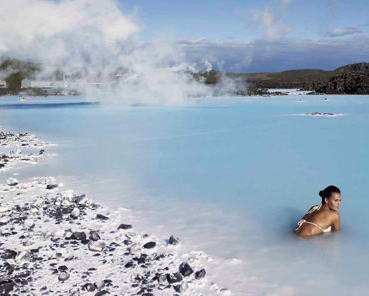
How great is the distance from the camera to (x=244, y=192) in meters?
8.62

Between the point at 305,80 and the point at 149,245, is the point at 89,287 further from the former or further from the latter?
the point at 305,80

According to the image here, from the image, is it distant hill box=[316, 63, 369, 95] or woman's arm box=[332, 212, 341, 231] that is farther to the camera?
distant hill box=[316, 63, 369, 95]

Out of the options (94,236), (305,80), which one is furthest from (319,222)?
(305,80)

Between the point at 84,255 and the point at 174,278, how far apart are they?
139 cm

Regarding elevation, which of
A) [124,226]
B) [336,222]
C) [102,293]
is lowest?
[102,293]

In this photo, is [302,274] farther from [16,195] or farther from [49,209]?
[16,195]

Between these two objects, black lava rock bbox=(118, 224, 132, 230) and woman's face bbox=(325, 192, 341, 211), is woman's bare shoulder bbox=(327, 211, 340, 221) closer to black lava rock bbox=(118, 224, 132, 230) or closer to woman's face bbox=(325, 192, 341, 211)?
woman's face bbox=(325, 192, 341, 211)

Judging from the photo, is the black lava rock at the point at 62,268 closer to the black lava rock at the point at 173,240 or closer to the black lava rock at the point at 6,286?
the black lava rock at the point at 6,286

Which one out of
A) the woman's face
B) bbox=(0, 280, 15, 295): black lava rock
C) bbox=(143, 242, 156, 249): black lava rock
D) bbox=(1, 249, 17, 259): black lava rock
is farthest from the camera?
the woman's face

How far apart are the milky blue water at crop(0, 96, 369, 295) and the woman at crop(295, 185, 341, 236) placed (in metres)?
0.17

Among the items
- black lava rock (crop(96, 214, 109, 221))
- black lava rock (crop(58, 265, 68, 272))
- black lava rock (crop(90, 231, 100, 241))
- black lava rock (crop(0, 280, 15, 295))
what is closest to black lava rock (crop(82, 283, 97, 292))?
black lava rock (crop(58, 265, 68, 272))

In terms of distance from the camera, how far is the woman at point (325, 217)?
5.79 meters

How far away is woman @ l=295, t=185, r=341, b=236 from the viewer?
5789mm

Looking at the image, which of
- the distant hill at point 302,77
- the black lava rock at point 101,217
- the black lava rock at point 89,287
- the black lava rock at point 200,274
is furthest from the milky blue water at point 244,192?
the distant hill at point 302,77
